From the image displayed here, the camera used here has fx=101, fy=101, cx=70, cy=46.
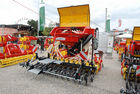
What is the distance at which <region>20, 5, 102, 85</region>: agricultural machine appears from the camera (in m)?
4.06

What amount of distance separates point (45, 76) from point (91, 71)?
75.5 inches

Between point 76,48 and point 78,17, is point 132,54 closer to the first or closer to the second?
point 76,48

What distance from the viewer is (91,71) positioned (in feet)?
13.6

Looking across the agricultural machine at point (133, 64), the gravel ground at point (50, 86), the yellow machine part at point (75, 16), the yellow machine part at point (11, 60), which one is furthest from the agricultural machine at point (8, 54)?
the agricultural machine at point (133, 64)

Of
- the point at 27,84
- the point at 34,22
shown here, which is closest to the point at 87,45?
the point at 27,84

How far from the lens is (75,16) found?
16.3ft

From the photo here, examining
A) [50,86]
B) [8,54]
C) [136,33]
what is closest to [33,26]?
[8,54]

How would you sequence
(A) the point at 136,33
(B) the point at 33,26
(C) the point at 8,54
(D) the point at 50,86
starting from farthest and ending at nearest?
1. (B) the point at 33,26
2. (C) the point at 8,54
3. (A) the point at 136,33
4. (D) the point at 50,86

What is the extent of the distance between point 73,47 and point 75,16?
5.07 ft

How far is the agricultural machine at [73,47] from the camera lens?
13.3 feet

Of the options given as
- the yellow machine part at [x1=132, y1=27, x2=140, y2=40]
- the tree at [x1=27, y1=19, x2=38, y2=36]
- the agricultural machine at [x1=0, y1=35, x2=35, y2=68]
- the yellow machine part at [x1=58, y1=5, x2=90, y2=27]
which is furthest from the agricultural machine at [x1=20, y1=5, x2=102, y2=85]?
the tree at [x1=27, y1=19, x2=38, y2=36]

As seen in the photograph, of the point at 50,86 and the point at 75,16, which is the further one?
the point at 75,16

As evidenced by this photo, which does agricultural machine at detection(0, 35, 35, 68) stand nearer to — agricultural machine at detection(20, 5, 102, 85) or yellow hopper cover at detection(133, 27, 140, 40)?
agricultural machine at detection(20, 5, 102, 85)

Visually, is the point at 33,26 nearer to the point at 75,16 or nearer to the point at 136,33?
the point at 75,16
